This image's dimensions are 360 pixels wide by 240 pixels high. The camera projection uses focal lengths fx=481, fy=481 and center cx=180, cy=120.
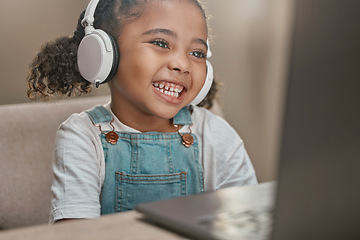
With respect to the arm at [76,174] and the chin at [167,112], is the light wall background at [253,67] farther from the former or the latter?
the arm at [76,174]

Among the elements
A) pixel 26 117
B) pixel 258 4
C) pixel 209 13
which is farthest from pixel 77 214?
pixel 258 4

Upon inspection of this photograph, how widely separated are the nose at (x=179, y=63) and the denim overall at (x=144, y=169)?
147 millimetres

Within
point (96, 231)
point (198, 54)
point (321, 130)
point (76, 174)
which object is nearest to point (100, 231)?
point (96, 231)

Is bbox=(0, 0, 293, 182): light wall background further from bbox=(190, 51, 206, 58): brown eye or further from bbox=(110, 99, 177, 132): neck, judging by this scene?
bbox=(110, 99, 177, 132): neck

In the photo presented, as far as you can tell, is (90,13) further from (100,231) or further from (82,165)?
(100,231)

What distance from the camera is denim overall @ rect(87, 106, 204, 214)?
1.00 meters

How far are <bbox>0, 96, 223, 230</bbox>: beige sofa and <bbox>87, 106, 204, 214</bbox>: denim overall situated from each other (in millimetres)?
230

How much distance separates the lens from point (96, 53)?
985mm

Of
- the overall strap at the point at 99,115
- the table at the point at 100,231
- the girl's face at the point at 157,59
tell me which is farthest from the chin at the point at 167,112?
the table at the point at 100,231

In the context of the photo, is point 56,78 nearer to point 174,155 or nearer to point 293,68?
point 174,155

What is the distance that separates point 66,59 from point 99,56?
138 mm

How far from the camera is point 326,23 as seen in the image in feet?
→ 1.25

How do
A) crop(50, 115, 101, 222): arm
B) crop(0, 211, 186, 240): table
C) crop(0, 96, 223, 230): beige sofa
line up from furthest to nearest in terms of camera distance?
crop(0, 96, 223, 230): beige sofa, crop(50, 115, 101, 222): arm, crop(0, 211, 186, 240): table

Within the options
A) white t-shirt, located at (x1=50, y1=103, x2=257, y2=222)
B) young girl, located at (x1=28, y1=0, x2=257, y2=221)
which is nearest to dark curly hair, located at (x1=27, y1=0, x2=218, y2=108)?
young girl, located at (x1=28, y1=0, x2=257, y2=221)
